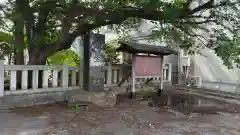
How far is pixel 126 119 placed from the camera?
637cm

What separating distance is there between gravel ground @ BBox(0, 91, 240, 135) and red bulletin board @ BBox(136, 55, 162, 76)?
1214 mm

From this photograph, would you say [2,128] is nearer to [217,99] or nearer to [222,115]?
[222,115]

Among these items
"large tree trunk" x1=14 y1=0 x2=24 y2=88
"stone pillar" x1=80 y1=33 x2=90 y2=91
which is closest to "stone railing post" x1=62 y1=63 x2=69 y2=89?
"stone pillar" x1=80 y1=33 x2=90 y2=91

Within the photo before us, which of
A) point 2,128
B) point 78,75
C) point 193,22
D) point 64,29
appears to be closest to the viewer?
point 2,128

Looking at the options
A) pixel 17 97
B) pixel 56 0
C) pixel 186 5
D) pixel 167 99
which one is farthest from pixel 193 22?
pixel 17 97

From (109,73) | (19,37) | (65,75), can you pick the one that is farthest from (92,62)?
(19,37)

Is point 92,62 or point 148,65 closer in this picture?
point 92,62

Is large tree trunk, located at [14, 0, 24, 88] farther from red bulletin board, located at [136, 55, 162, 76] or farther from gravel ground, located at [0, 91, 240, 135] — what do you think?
red bulletin board, located at [136, 55, 162, 76]

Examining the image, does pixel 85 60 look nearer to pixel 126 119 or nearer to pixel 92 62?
pixel 92 62

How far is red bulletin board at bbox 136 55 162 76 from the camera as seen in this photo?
29.6ft

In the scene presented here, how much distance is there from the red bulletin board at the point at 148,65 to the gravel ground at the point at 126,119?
3.98ft

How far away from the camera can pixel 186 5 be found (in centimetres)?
610

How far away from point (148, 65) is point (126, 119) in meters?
3.54

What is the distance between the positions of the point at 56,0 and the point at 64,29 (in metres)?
1.54
